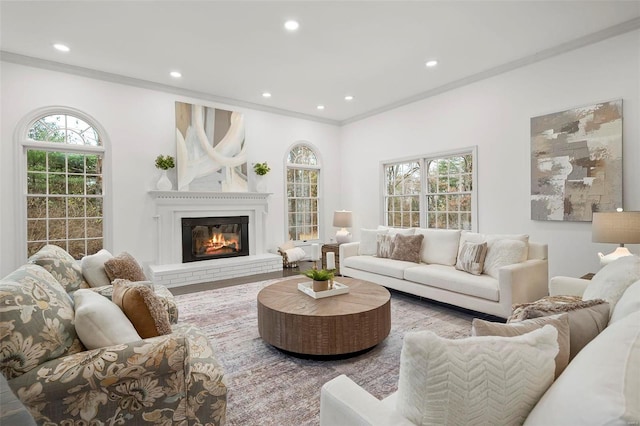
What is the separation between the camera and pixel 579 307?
121 cm

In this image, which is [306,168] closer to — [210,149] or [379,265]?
[210,149]

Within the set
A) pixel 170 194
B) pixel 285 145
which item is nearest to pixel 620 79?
pixel 285 145

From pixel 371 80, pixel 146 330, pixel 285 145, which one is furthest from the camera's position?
pixel 285 145

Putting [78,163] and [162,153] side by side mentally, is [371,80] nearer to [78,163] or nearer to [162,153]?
[162,153]

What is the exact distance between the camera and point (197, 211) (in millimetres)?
5285

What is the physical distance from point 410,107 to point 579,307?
5015 millimetres

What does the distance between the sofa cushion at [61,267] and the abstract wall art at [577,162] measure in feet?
16.2

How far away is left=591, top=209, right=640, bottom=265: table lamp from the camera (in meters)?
2.76

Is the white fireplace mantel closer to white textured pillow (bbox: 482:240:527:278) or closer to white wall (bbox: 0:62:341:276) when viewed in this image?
white wall (bbox: 0:62:341:276)

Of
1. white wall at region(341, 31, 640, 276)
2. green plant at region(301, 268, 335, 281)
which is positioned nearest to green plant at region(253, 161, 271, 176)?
white wall at region(341, 31, 640, 276)

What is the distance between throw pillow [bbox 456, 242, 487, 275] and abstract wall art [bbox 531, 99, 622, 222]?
1157 mm

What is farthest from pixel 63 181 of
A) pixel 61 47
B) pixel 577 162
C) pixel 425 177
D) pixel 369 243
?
pixel 577 162

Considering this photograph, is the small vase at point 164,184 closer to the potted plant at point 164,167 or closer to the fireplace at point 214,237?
the potted plant at point 164,167

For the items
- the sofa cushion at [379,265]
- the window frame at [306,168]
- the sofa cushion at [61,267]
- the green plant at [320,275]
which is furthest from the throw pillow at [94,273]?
the window frame at [306,168]
